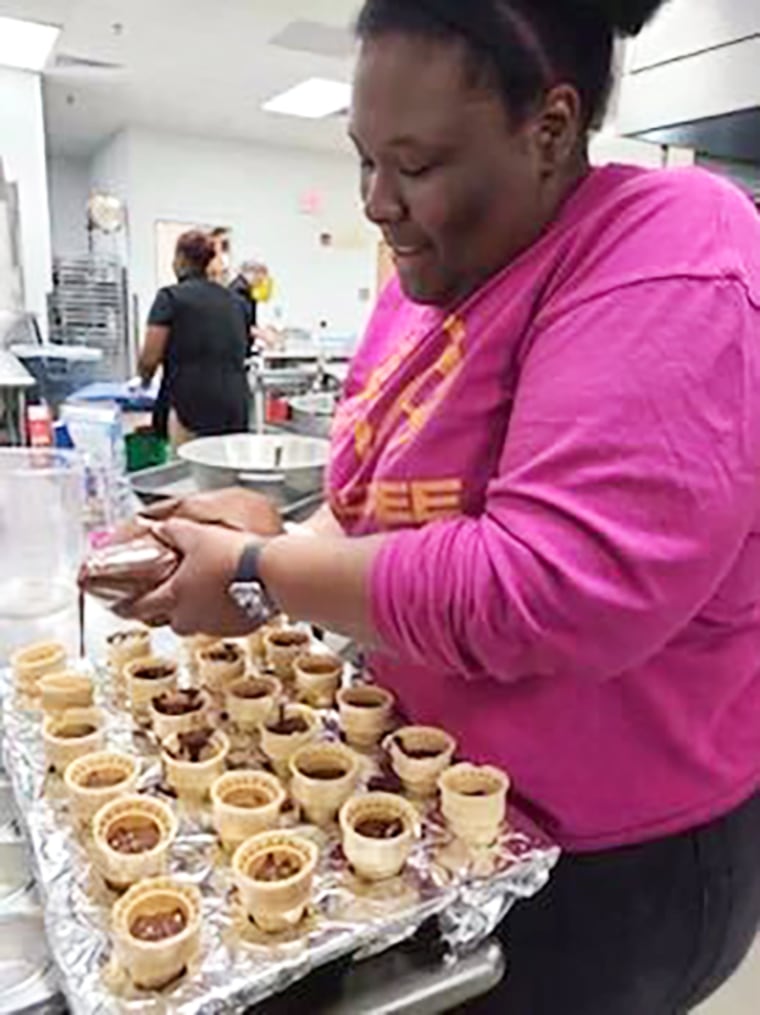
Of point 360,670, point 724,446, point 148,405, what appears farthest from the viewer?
point 148,405

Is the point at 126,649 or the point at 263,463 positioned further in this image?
the point at 263,463

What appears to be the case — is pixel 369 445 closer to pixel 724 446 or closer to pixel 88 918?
pixel 724 446

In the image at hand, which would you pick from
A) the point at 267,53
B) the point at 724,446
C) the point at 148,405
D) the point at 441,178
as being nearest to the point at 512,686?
the point at 724,446

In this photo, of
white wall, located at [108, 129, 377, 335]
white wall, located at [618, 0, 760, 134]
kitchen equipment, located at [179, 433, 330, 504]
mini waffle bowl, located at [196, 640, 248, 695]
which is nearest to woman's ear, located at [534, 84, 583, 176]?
mini waffle bowl, located at [196, 640, 248, 695]

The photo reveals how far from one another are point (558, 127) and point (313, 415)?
5.24ft

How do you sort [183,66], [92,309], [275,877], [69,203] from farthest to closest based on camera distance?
1. [69,203]
2. [92,309]
3. [183,66]
4. [275,877]

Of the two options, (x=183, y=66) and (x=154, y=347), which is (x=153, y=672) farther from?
(x=183, y=66)

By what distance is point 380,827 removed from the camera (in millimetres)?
712

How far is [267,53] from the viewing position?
16.9ft

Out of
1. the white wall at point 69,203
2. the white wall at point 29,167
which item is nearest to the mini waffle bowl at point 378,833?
the white wall at point 29,167

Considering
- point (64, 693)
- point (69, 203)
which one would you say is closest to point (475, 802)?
point (64, 693)

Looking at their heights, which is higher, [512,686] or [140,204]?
[140,204]

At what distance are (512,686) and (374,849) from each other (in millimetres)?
160

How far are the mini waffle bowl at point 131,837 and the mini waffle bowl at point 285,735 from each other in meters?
0.11
